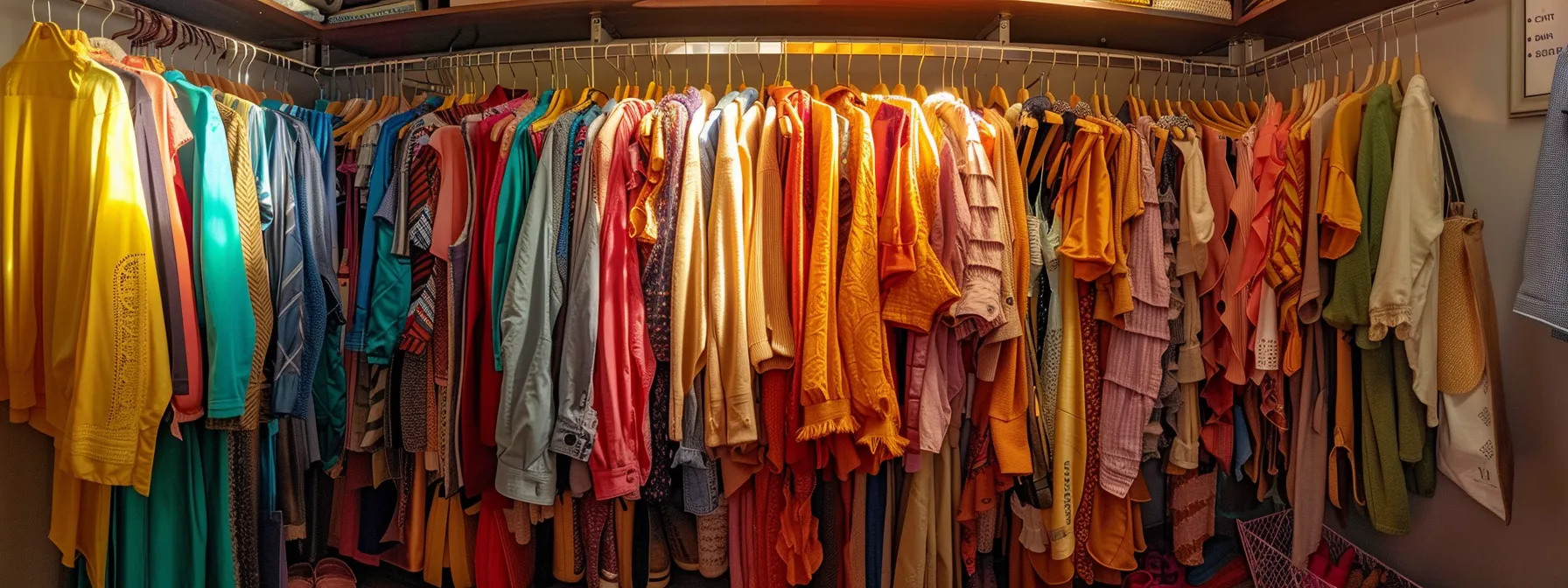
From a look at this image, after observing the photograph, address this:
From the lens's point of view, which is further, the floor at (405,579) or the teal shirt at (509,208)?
the floor at (405,579)

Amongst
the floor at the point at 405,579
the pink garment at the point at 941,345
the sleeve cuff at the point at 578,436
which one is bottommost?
the floor at the point at 405,579

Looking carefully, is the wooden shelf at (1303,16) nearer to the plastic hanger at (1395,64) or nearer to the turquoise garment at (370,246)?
the plastic hanger at (1395,64)

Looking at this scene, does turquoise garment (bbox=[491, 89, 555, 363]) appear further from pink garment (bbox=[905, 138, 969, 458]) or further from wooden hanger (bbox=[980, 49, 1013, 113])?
wooden hanger (bbox=[980, 49, 1013, 113])

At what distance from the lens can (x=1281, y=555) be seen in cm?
174

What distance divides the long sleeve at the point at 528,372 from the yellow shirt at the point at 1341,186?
1.65 meters

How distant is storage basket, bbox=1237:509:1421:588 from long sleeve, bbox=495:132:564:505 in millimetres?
1742

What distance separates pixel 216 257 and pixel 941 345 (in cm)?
148

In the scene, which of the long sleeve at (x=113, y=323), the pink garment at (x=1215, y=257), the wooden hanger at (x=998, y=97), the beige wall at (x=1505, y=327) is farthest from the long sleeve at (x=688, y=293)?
the beige wall at (x=1505, y=327)

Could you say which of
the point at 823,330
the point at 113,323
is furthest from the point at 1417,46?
the point at 113,323

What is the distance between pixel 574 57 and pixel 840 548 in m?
1.47

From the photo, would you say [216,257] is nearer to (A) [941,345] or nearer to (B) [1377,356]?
(A) [941,345]

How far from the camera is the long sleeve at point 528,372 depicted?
1.47 meters

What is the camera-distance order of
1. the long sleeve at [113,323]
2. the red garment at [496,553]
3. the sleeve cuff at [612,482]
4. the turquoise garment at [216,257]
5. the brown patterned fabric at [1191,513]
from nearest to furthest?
the long sleeve at [113,323]
the turquoise garment at [216,257]
the sleeve cuff at [612,482]
the red garment at [496,553]
the brown patterned fabric at [1191,513]

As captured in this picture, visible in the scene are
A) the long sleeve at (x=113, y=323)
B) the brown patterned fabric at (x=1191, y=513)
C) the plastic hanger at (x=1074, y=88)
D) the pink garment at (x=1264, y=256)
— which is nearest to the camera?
the long sleeve at (x=113, y=323)
